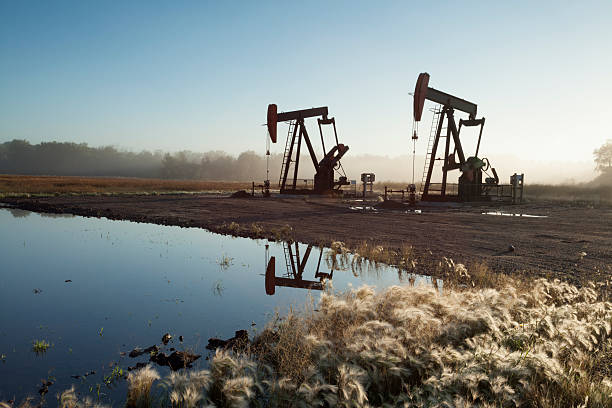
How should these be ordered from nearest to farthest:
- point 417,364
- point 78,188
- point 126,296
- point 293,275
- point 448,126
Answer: point 417,364
point 126,296
point 293,275
point 448,126
point 78,188

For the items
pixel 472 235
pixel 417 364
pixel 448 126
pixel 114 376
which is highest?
pixel 448 126

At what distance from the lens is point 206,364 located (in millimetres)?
3928

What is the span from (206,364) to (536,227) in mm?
13529

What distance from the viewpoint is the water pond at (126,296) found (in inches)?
154

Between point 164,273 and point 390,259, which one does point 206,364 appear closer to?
point 164,273

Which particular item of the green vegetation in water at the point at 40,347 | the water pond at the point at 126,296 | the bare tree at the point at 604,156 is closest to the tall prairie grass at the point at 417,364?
the water pond at the point at 126,296

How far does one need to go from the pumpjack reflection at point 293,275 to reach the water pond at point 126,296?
0.02m

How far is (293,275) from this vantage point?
757cm

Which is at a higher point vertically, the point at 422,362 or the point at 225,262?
the point at 422,362

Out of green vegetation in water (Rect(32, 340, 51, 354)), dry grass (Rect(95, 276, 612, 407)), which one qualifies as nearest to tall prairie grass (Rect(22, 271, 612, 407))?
dry grass (Rect(95, 276, 612, 407))

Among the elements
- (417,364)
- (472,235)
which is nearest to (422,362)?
(417,364)

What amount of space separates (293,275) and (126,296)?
2903 mm

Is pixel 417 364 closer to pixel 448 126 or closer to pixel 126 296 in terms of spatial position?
pixel 126 296

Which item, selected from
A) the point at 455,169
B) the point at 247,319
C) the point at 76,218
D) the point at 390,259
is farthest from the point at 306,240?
the point at 455,169
